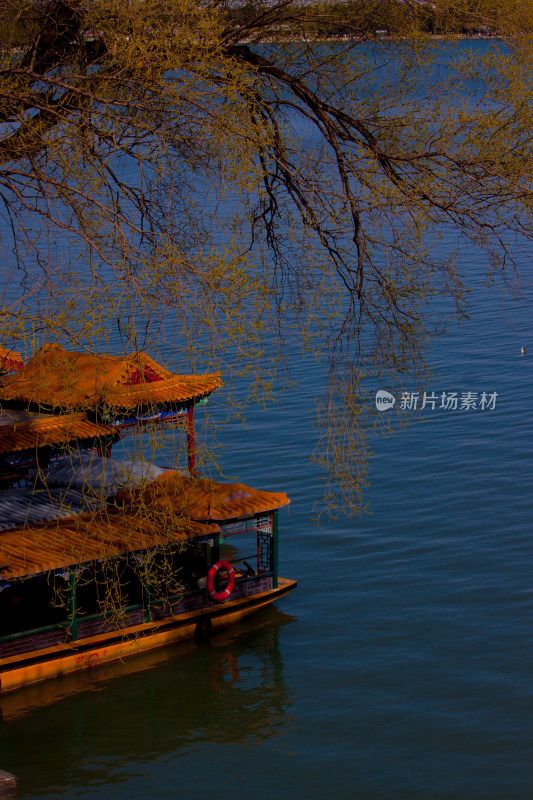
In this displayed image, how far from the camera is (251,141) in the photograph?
703 centimetres

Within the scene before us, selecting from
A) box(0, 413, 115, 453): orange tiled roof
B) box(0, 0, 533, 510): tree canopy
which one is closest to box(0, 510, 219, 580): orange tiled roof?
box(0, 413, 115, 453): orange tiled roof

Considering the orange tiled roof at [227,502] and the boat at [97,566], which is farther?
the orange tiled roof at [227,502]

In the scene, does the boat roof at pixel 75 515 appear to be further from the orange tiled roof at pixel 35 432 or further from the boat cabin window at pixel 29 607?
the boat cabin window at pixel 29 607

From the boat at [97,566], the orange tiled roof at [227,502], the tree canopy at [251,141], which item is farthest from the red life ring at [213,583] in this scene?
the tree canopy at [251,141]

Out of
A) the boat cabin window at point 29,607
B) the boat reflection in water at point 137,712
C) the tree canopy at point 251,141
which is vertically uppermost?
the tree canopy at point 251,141

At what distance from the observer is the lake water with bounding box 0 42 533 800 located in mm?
11656

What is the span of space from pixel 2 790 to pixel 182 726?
256 inches

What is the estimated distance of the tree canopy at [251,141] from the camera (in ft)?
21.6

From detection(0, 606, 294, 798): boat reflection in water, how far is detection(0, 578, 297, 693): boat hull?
15 cm

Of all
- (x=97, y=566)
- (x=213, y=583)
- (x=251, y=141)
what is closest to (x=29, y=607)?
(x=97, y=566)

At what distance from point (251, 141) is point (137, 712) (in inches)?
355

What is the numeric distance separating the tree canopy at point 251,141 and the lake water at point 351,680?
5126 millimetres

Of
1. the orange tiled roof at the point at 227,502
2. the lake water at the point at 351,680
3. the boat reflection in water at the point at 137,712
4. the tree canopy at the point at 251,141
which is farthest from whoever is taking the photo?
the orange tiled roof at the point at 227,502

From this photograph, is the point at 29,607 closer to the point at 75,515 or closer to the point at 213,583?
the point at 75,515
